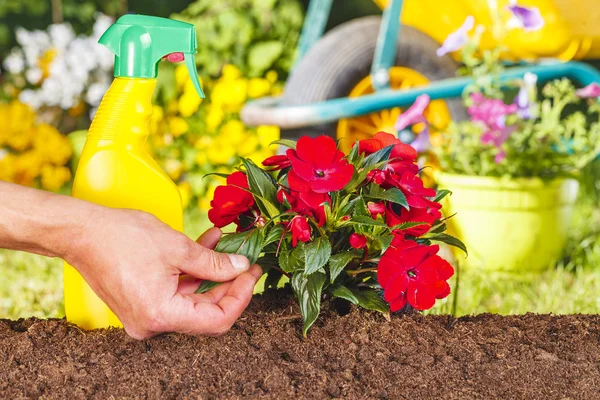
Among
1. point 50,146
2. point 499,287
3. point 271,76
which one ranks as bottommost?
point 50,146

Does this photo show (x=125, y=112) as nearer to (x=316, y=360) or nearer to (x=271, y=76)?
(x=316, y=360)

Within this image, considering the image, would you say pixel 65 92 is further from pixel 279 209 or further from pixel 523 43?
pixel 279 209

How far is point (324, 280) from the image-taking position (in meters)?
1.14

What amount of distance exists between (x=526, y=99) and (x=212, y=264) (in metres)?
1.57

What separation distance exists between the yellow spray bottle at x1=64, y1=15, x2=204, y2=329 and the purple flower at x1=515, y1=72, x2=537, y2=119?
4.71 feet

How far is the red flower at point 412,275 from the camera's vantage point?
111 centimetres

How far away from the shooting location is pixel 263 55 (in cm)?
327

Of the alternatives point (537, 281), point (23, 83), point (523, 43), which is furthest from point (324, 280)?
point (23, 83)

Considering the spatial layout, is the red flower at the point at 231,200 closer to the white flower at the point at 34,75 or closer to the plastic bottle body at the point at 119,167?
the plastic bottle body at the point at 119,167

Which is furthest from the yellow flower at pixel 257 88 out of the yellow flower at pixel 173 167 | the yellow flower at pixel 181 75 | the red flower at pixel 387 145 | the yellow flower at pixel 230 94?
the red flower at pixel 387 145

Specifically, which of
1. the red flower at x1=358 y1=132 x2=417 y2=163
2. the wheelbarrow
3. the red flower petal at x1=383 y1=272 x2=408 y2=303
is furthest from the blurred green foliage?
the red flower petal at x1=383 y1=272 x2=408 y2=303

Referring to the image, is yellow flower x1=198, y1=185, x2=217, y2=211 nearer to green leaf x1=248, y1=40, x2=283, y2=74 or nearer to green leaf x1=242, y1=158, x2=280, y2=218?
green leaf x1=248, y1=40, x2=283, y2=74

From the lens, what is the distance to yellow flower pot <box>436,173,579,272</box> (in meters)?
2.24

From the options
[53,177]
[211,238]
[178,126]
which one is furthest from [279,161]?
[53,177]
